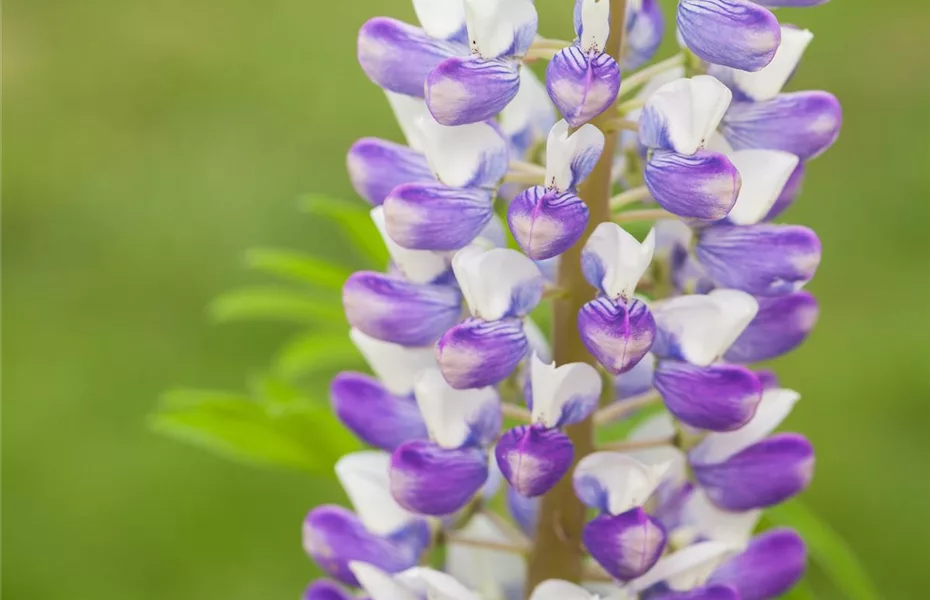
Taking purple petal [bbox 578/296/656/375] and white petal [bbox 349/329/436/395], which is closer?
purple petal [bbox 578/296/656/375]

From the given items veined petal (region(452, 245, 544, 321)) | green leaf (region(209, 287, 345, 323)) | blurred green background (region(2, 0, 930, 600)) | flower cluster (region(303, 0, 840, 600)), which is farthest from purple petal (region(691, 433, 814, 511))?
blurred green background (region(2, 0, 930, 600))

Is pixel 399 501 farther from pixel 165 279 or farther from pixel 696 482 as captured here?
pixel 165 279

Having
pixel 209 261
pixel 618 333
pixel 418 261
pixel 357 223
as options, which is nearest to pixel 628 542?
pixel 618 333

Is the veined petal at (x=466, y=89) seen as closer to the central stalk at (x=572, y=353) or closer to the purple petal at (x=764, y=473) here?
the central stalk at (x=572, y=353)

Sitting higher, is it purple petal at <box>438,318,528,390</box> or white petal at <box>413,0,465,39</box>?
white petal at <box>413,0,465,39</box>

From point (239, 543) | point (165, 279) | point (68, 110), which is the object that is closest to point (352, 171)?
point (239, 543)

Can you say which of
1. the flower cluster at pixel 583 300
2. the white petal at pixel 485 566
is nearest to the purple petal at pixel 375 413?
the flower cluster at pixel 583 300

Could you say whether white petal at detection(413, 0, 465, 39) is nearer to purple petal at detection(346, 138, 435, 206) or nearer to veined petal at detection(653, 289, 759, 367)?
purple petal at detection(346, 138, 435, 206)
